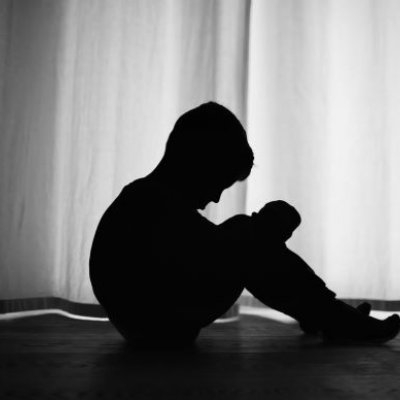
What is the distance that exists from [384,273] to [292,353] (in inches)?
31.2

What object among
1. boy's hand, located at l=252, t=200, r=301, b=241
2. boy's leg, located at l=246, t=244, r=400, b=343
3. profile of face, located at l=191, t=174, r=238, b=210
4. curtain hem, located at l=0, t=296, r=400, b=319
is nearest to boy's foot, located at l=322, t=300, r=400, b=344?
boy's leg, located at l=246, t=244, r=400, b=343

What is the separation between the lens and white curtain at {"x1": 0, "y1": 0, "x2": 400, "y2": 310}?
63.7 inches

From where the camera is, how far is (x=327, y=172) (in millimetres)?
1720

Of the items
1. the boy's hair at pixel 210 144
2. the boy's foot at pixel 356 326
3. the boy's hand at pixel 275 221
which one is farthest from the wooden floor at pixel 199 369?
the boy's hair at pixel 210 144

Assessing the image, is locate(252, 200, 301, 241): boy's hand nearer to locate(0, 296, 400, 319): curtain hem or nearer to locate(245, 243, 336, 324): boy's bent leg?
locate(245, 243, 336, 324): boy's bent leg

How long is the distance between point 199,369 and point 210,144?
45 cm

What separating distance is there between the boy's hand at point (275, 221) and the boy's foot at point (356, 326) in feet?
0.64

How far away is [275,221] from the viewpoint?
1.00 m

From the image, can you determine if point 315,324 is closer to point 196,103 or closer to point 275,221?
point 275,221

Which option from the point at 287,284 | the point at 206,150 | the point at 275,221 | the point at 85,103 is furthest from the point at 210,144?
the point at 85,103

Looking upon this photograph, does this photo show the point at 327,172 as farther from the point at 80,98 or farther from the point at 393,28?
the point at 80,98

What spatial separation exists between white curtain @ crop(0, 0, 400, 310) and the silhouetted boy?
0.55 meters

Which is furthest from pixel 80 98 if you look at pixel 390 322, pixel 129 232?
pixel 390 322

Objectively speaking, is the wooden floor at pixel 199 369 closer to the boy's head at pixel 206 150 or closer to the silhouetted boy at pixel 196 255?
the silhouetted boy at pixel 196 255
